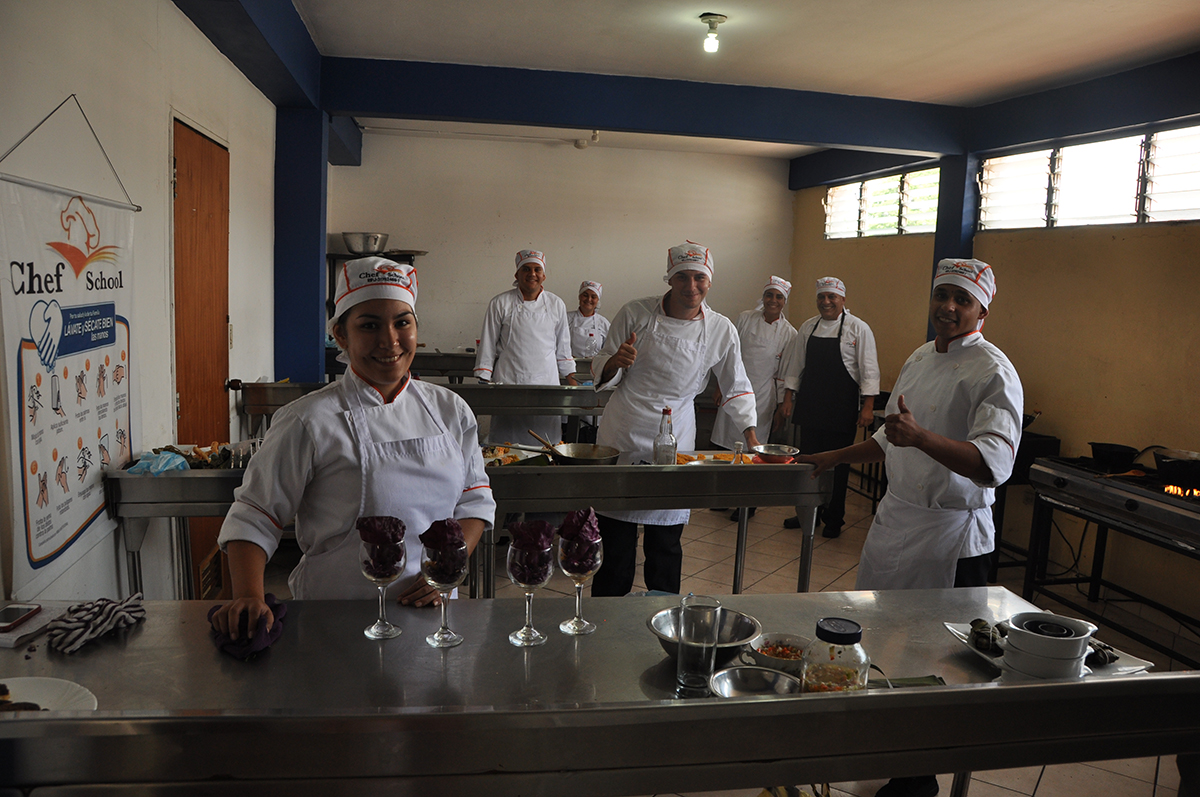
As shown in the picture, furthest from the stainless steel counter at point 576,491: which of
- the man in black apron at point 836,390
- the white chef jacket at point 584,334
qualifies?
the white chef jacket at point 584,334

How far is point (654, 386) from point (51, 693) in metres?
2.63

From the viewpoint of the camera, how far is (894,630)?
65.2 inches

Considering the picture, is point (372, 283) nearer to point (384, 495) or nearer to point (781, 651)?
point (384, 495)

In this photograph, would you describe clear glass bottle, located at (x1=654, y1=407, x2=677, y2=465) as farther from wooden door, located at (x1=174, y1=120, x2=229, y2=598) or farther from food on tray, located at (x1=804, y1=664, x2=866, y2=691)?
wooden door, located at (x1=174, y1=120, x2=229, y2=598)

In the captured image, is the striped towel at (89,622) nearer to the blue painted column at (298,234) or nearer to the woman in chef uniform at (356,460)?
the woman in chef uniform at (356,460)

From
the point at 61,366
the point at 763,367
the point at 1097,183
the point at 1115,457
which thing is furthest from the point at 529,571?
the point at 763,367

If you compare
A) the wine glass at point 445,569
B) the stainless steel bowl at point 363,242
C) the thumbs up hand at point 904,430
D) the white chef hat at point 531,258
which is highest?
the stainless steel bowl at point 363,242

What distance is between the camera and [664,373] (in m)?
3.55

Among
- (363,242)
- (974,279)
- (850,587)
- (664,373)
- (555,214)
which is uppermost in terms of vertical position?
(555,214)

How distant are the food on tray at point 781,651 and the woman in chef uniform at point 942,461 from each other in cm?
105

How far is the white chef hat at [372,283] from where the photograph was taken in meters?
1.67

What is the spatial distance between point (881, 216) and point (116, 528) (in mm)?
6744

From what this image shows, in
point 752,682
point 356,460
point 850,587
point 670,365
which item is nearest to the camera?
point 752,682

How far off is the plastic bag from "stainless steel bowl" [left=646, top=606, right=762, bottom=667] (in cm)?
194
